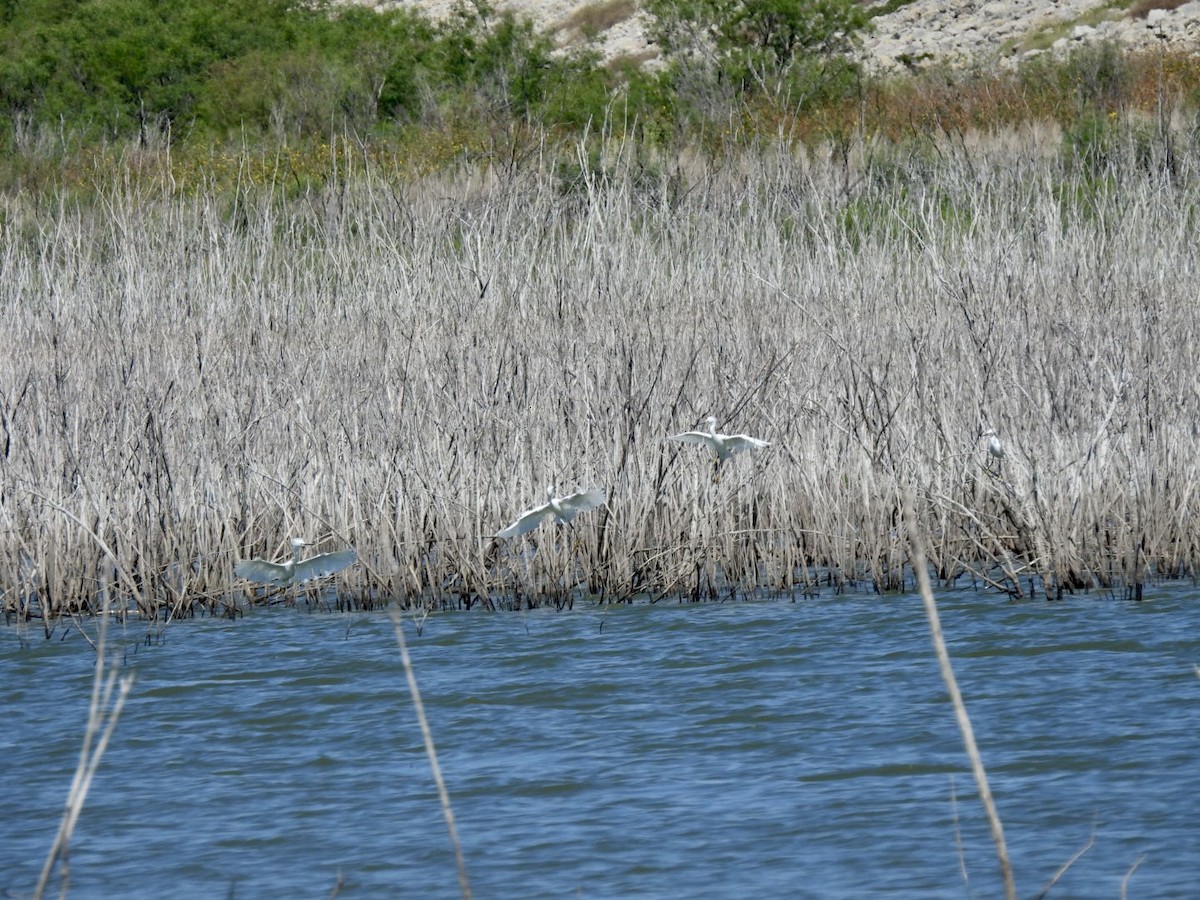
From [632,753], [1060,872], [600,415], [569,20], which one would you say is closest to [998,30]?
[569,20]

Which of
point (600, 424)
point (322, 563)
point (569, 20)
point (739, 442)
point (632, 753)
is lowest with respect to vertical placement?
point (632, 753)

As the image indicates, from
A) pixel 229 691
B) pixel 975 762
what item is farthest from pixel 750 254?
pixel 975 762

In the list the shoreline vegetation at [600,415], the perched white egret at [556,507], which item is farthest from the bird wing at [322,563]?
the shoreline vegetation at [600,415]

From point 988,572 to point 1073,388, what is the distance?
0.69 metres

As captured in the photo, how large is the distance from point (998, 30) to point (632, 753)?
99.8ft

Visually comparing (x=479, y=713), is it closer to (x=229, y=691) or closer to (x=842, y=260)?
(x=229, y=691)

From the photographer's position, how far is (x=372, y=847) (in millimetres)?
3455

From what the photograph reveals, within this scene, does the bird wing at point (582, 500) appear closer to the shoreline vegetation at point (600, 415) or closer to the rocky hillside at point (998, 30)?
the shoreline vegetation at point (600, 415)

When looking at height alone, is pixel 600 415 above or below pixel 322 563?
above

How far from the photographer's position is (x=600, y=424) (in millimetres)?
5699

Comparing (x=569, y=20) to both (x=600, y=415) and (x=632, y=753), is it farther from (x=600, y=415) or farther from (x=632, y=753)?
(x=632, y=753)

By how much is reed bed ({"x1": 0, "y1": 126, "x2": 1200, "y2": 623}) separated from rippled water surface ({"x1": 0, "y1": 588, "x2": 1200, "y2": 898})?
22 centimetres

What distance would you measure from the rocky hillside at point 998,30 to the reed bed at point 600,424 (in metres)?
17.5

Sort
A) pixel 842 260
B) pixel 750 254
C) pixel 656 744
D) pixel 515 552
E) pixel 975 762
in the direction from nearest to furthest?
pixel 975 762 < pixel 656 744 < pixel 515 552 < pixel 750 254 < pixel 842 260
